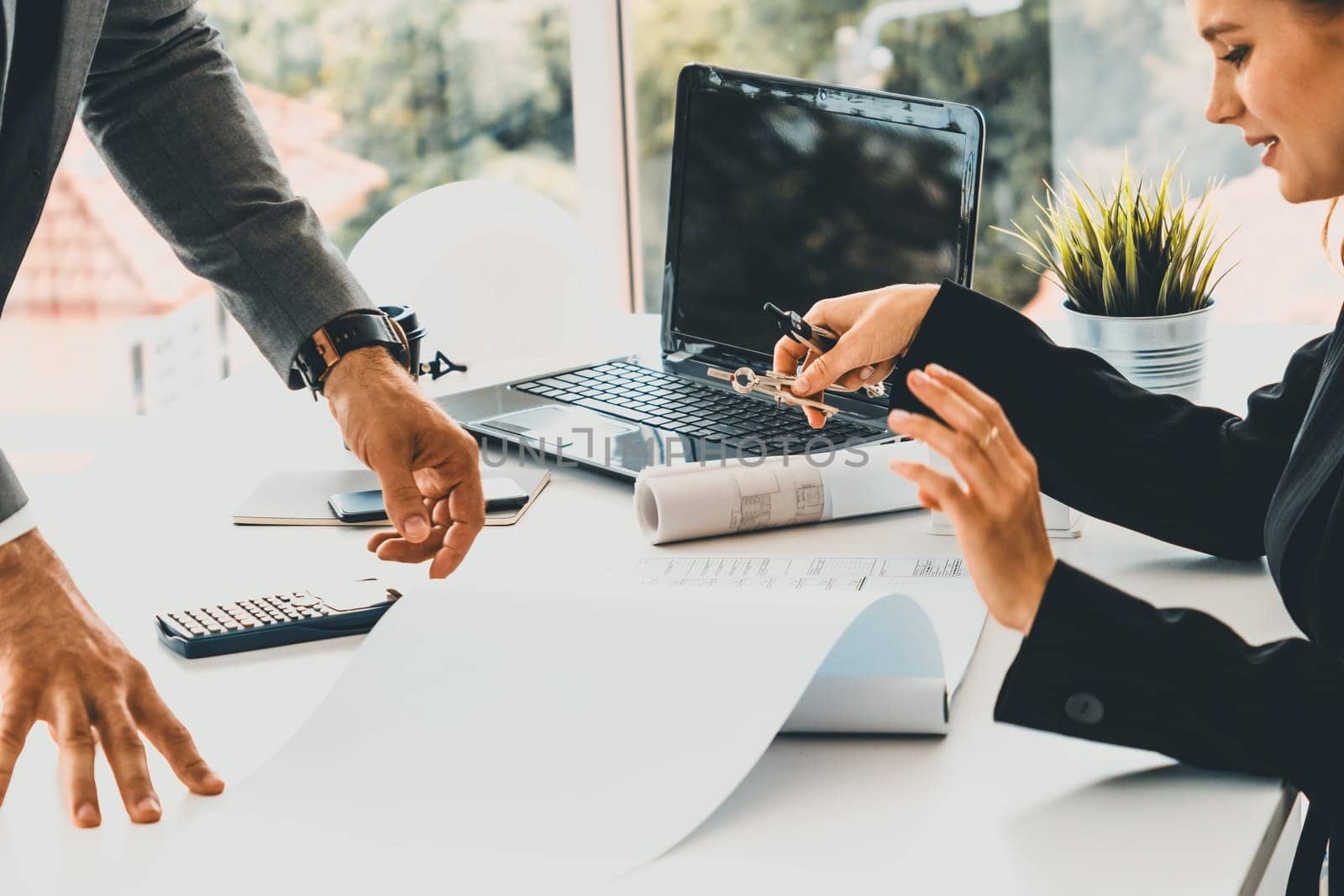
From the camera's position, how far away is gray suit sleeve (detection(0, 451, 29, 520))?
3.11ft

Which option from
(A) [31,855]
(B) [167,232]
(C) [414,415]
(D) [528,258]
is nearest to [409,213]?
(D) [528,258]

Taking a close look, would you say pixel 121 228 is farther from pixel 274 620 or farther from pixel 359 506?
pixel 274 620

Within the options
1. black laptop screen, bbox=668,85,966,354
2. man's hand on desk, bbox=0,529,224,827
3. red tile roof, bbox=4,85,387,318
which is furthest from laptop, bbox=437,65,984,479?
red tile roof, bbox=4,85,387,318

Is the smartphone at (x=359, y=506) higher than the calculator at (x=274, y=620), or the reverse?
the calculator at (x=274, y=620)

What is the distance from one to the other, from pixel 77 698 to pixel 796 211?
86cm

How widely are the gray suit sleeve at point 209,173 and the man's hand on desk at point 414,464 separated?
0.11m

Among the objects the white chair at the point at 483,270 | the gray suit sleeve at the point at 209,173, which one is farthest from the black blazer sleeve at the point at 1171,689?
the white chair at the point at 483,270

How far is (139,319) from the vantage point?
296cm

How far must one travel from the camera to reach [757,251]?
1.51 meters

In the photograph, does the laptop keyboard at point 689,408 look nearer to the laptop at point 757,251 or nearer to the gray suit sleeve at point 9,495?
the laptop at point 757,251

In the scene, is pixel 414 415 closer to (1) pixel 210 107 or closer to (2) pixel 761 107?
(1) pixel 210 107

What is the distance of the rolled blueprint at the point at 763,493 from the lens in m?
1.20

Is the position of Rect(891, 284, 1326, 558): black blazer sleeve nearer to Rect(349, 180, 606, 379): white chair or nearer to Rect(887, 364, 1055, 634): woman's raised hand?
Rect(887, 364, 1055, 634): woman's raised hand

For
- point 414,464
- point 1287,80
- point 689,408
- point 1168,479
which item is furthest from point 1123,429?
point 414,464
